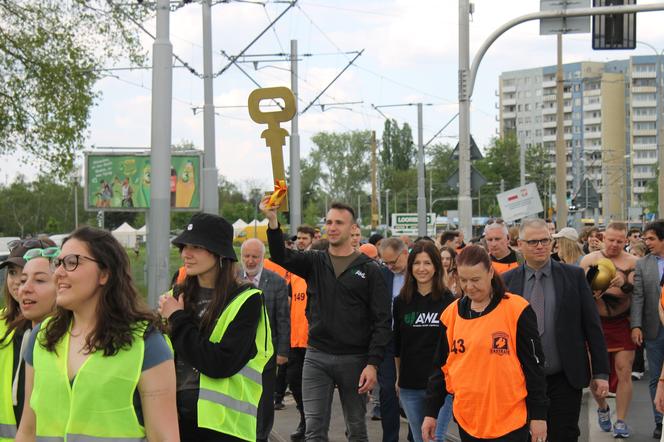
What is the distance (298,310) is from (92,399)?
7.16m

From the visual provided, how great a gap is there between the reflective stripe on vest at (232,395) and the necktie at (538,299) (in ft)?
8.50

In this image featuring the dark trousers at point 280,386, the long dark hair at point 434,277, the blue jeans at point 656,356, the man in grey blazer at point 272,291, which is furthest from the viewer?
the dark trousers at point 280,386

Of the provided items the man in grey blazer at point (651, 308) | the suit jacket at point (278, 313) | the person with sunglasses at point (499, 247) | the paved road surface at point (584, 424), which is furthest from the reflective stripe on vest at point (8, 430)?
the man in grey blazer at point (651, 308)

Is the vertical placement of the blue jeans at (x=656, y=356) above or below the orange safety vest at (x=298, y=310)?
below

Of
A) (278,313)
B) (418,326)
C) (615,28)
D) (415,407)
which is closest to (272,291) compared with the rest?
(278,313)

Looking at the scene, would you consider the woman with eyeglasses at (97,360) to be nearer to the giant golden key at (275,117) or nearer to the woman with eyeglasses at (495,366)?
the woman with eyeglasses at (495,366)

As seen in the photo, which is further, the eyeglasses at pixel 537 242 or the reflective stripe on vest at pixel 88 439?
the eyeglasses at pixel 537 242

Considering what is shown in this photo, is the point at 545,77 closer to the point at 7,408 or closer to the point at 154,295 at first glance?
the point at 154,295

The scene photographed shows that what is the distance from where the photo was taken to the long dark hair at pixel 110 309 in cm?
344

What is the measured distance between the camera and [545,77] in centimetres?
15475

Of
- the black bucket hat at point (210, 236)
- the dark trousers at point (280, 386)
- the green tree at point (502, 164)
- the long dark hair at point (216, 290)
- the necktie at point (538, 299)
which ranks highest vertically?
the green tree at point (502, 164)

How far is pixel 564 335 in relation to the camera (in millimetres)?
6398

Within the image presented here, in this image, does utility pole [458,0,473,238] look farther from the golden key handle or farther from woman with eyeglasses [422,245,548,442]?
woman with eyeglasses [422,245,548,442]

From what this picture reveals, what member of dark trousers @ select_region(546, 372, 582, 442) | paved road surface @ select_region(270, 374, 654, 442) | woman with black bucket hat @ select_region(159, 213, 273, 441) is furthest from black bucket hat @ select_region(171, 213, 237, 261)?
paved road surface @ select_region(270, 374, 654, 442)
